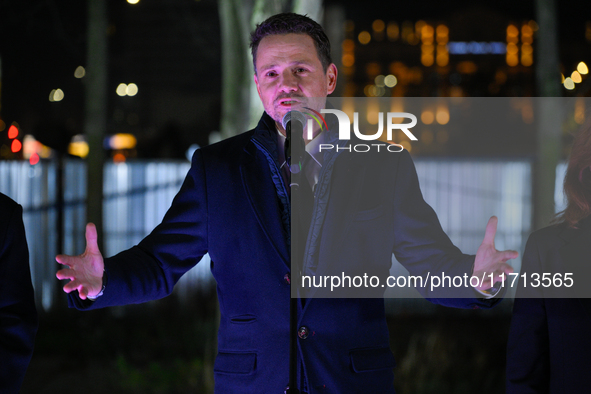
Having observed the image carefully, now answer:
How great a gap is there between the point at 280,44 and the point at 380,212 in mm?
841

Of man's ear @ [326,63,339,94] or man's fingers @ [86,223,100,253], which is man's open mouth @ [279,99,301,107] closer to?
man's ear @ [326,63,339,94]

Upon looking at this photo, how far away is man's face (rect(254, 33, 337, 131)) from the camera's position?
2447 millimetres

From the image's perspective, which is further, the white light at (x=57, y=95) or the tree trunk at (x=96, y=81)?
the white light at (x=57, y=95)

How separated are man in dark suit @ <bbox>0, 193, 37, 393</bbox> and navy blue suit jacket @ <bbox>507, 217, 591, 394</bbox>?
6.30 feet

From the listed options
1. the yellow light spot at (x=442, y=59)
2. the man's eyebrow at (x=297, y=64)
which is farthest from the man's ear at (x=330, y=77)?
the yellow light spot at (x=442, y=59)

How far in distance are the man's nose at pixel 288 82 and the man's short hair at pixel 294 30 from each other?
0.63 feet

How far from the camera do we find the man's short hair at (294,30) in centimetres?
255

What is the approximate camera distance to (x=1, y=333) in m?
2.27

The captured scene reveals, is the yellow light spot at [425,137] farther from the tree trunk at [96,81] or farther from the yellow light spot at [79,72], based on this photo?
the yellow light spot at [79,72]

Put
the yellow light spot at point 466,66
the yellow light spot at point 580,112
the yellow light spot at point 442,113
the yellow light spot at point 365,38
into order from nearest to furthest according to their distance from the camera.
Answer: the yellow light spot at point 580,112
the yellow light spot at point 442,113
the yellow light spot at point 466,66
the yellow light spot at point 365,38

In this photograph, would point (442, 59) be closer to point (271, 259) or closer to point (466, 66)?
point (466, 66)

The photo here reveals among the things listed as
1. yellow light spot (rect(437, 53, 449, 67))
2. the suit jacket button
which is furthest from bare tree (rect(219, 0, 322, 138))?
yellow light spot (rect(437, 53, 449, 67))

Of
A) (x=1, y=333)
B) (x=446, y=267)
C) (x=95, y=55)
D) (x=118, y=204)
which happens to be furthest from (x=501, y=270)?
(x=118, y=204)

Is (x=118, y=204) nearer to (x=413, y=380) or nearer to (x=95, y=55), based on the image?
(x=95, y=55)
